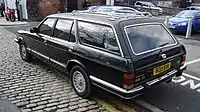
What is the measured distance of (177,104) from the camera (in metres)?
4.52

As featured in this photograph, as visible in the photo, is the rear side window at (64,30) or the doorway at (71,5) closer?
the rear side window at (64,30)

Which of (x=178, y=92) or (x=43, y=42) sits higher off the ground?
(x=43, y=42)

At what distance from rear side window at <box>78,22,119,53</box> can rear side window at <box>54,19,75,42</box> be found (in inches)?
10.0

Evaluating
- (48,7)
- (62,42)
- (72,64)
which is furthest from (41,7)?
(72,64)

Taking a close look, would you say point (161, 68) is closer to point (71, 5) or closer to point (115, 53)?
point (115, 53)

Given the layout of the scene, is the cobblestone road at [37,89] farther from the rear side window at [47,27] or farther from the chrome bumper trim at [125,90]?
the rear side window at [47,27]

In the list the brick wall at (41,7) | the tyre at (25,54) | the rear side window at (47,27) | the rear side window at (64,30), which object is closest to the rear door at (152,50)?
the rear side window at (64,30)

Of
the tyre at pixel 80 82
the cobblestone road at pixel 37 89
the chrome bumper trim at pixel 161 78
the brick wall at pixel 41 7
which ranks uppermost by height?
the brick wall at pixel 41 7

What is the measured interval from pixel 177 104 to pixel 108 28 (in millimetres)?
2022

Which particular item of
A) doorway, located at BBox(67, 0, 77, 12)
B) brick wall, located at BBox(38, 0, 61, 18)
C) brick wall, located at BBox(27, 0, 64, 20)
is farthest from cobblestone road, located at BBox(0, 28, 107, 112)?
doorway, located at BBox(67, 0, 77, 12)

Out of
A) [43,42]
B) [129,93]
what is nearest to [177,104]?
[129,93]

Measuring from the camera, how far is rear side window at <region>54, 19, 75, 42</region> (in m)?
4.90

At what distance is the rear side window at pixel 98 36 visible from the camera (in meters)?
4.08

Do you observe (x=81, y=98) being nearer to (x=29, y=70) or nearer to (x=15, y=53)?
(x=29, y=70)
